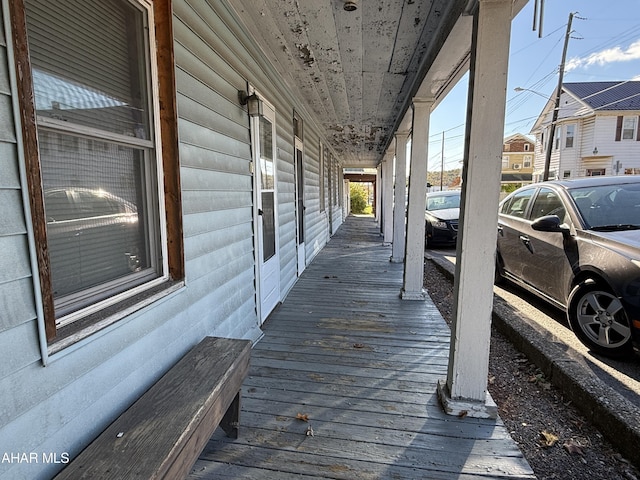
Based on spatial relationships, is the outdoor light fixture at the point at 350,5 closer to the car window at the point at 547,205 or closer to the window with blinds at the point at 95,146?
the window with blinds at the point at 95,146

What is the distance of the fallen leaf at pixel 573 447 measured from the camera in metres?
1.67

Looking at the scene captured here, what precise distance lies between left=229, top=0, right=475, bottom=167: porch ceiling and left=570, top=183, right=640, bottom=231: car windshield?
1665mm

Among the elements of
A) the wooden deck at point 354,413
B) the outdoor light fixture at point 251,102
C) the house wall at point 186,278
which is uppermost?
the outdoor light fixture at point 251,102

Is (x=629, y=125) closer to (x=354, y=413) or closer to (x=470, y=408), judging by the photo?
(x=470, y=408)

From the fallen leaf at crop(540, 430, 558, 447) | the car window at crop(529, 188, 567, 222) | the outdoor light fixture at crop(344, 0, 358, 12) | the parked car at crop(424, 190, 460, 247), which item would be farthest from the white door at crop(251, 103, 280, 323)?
the parked car at crop(424, 190, 460, 247)

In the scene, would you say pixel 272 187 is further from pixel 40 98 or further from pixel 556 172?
pixel 556 172

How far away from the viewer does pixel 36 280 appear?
3.10 feet

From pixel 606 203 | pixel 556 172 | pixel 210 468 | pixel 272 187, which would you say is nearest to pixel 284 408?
pixel 210 468

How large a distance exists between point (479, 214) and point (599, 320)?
157 centimetres

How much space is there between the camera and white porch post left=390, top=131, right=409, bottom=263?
225 inches

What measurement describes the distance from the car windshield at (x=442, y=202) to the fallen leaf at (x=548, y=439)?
7.41 m

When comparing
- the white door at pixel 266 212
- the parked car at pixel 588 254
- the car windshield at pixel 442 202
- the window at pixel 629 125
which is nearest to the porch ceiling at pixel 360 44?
the white door at pixel 266 212

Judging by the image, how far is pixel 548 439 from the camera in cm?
175

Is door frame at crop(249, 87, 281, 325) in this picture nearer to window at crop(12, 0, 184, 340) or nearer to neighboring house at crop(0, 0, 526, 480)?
neighboring house at crop(0, 0, 526, 480)
